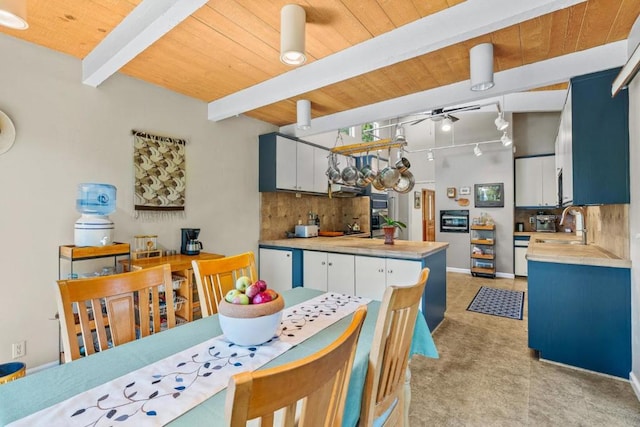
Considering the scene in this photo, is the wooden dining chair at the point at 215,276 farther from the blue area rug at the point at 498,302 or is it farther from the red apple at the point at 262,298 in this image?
the blue area rug at the point at 498,302

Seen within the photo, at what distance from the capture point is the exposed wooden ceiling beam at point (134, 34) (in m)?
1.68

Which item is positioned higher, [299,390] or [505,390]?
[299,390]

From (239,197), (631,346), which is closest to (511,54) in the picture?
(631,346)

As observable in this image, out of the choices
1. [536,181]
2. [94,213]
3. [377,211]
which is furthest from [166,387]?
[536,181]

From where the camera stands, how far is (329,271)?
11.7 ft

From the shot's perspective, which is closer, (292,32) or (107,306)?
(107,306)

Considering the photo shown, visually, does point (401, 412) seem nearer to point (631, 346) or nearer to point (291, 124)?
point (631, 346)

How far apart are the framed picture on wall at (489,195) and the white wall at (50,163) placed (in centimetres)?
553

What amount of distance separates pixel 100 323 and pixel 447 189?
21.4 feet

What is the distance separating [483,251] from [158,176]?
18.8 ft

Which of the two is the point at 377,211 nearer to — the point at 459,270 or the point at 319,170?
the point at 319,170

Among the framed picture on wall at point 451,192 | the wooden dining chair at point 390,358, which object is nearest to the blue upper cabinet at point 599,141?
the wooden dining chair at point 390,358

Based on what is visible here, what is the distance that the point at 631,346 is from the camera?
2.21 metres

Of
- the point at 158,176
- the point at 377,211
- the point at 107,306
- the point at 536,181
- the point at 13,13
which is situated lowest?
the point at 107,306
